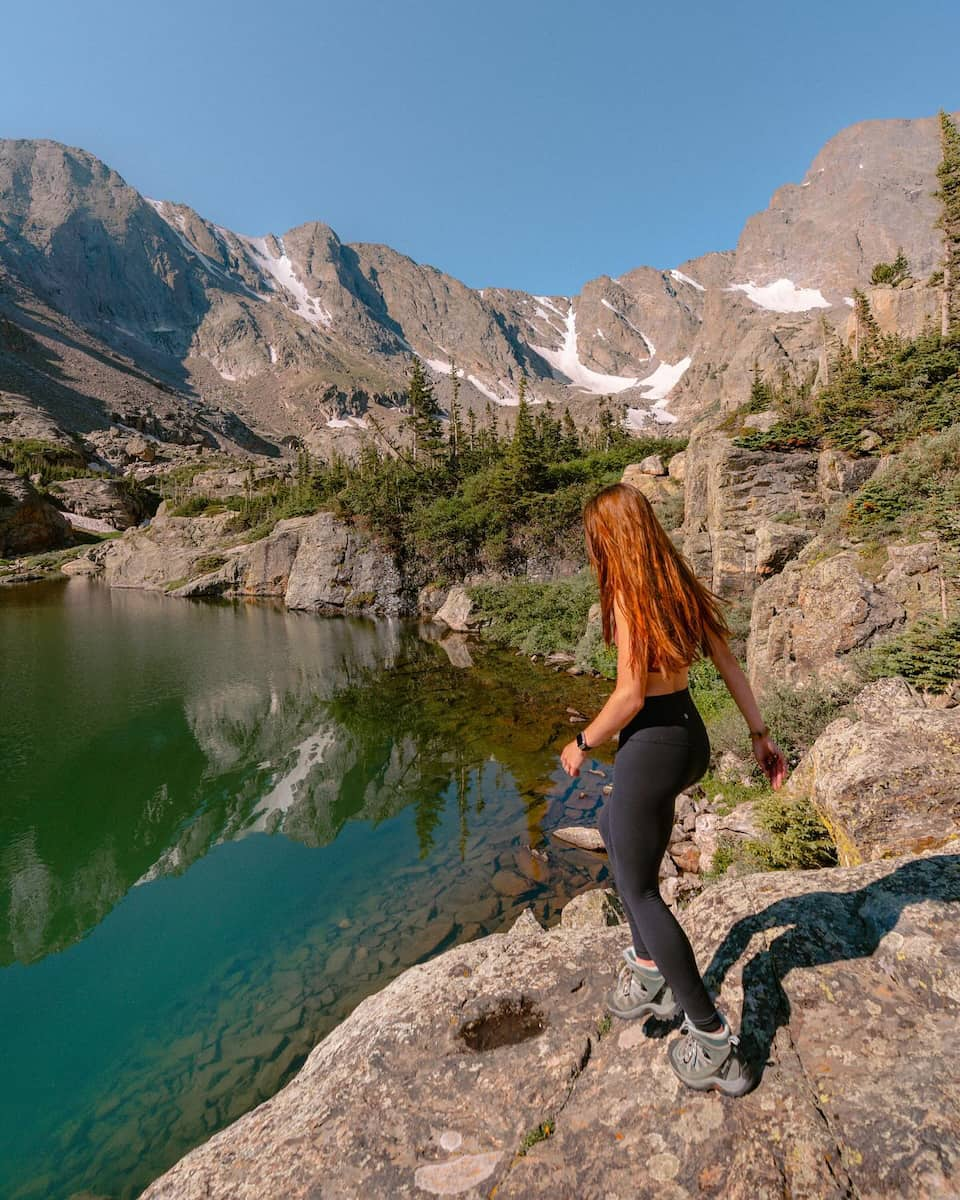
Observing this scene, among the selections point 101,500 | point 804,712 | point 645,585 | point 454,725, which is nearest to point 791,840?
point 804,712

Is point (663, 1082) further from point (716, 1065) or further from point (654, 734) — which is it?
point (654, 734)

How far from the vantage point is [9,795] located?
11.5 metres

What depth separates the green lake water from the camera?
5.46 m

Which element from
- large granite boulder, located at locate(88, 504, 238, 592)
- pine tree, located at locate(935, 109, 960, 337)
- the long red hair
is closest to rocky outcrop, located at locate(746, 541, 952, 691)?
the long red hair

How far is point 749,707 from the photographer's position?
3.10 m

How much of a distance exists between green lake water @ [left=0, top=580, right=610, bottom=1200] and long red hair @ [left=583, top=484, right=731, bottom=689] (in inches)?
230

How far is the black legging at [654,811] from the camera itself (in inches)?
105

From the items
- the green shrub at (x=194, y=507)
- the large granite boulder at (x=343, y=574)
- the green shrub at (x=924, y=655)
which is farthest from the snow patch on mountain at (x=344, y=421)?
the green shrub at (x=924, y=655)

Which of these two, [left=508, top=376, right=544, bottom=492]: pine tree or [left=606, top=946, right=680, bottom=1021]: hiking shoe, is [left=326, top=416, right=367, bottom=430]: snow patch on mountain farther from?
[left=606, top=946, right=680, bottom=1021]: hiking shoe

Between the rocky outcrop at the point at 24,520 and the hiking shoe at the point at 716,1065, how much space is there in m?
85.5

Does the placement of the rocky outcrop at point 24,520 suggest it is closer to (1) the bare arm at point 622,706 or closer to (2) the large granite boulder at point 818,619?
(2) the large granite boulder at point 818,619

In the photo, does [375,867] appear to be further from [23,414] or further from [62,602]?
[23,414]

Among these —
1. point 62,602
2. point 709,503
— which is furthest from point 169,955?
point 62,602

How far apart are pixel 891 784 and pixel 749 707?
253 centimetres
